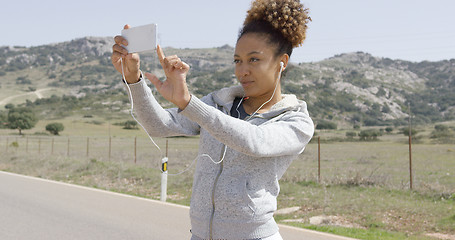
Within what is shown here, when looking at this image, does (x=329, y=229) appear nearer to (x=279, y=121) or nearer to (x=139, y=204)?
(x=139, y=204)

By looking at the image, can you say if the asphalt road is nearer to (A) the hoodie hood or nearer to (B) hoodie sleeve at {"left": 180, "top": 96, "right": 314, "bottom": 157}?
(A) the hoodie hood

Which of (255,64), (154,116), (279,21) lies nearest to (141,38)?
(154,116)

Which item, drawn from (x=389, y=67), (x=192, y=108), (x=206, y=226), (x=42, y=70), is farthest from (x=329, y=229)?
(x=42, y=70)

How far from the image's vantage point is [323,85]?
91.1 m

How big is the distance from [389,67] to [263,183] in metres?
155

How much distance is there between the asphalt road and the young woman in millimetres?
5371

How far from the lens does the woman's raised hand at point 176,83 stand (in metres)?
1.61

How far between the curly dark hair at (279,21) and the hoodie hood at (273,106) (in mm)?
225

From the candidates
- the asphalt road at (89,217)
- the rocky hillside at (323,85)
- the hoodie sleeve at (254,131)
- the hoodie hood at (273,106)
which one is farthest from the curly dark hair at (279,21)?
the rocky hillside at (323,85)

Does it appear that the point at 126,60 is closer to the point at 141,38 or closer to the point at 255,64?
the point at 141,38

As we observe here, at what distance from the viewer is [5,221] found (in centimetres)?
804

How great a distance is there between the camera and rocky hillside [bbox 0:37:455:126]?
78.0m

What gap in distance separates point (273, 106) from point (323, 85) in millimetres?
91154

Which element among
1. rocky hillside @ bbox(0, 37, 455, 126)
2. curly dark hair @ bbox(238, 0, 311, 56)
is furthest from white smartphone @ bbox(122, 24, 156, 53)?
rocky hillside @ bbox(0, 37, 455, 126)
